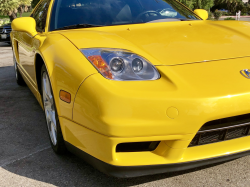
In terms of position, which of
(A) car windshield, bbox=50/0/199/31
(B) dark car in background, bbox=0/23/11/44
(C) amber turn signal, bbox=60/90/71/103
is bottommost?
(B) dark car in background, bbox=0/23/11/44

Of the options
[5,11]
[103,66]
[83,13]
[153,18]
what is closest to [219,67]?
[103,66]

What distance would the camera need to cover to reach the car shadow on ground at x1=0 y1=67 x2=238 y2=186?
2.08 metres

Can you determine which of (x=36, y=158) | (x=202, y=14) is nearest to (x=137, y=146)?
(x=36, y=158)

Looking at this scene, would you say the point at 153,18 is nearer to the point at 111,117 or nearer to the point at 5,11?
the point at 111,117

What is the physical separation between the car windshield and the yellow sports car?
0.48 metres

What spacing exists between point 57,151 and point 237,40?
1.67 meters

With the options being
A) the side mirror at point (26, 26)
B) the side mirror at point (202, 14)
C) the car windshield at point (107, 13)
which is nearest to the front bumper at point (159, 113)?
the car windshield at point (107, 13)

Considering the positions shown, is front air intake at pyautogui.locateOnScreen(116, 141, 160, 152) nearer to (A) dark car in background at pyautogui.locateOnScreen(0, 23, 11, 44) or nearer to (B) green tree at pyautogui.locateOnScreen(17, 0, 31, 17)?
(A) dark car in background at pyautogui.locateOnScreen(0, 23, 11, 44)

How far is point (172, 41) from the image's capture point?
229 centimetres

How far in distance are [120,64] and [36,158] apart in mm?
1130

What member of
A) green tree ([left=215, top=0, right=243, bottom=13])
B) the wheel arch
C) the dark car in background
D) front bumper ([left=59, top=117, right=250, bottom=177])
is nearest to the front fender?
front bumper ([left=59, top=117, right=250, bottom=177])

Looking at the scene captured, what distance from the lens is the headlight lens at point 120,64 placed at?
6.00 ft

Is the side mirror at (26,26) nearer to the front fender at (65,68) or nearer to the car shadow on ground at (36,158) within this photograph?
the front fender at (65,68)

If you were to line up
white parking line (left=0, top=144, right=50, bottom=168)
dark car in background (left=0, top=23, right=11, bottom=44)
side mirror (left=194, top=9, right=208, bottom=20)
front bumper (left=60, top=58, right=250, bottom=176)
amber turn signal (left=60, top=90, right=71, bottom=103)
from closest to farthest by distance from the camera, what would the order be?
front bumper (left=60, top=58, right=250, bottom=176) < amber turn signal (left=60, top=90, right=71, bottom=103) < white parking line (left=0, top=144, right=50, bottom=168) < side mirror (left=194, top=9, right=208, bottom=20) < dark car in background (left=0, top=23, right=11, bottom=44)
